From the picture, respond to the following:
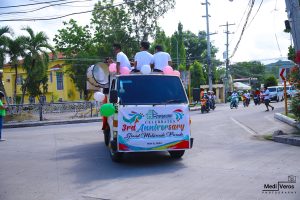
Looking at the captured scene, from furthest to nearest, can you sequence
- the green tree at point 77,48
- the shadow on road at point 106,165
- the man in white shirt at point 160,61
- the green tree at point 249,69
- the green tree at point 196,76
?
the green tree at point 249,69
the green tree at point 196,76
the green tree at point 77,48
the man in white shirt at point 160,61
the shadow on road at point 106,165

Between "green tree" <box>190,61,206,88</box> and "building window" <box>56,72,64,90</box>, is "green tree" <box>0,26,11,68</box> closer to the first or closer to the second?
"building window" <box>56,72,64,90</box>

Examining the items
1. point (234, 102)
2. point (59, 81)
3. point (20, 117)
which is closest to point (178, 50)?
point (59, 81)

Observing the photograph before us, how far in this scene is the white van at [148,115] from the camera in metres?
8.69

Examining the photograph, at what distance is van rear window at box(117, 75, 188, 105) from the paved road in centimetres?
148

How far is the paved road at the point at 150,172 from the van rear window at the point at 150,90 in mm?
1476

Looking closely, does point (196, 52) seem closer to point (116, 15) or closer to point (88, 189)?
point (116, 15)

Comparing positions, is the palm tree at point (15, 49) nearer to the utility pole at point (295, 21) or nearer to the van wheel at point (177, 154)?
the utility pole at point (295, 21)

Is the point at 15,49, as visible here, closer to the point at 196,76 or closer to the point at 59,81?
the point at 59,81

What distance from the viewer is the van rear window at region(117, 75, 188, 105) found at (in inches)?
353

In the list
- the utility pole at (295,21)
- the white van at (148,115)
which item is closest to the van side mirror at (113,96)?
the white van at (148,115)

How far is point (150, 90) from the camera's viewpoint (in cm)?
909

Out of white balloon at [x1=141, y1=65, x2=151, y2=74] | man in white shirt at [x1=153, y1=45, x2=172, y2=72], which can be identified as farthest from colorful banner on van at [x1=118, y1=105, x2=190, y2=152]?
man in white shirt at [x1=153, y1=45, x2=172, y2=72]

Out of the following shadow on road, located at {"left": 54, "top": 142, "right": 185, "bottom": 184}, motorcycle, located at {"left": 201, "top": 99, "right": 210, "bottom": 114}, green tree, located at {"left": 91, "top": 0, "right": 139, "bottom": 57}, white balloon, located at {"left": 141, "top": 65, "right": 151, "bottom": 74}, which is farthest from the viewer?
green tree, located at {"left": 91, "top": 0, "right": 139, "bottom": 57}

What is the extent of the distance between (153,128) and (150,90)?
93 cm
